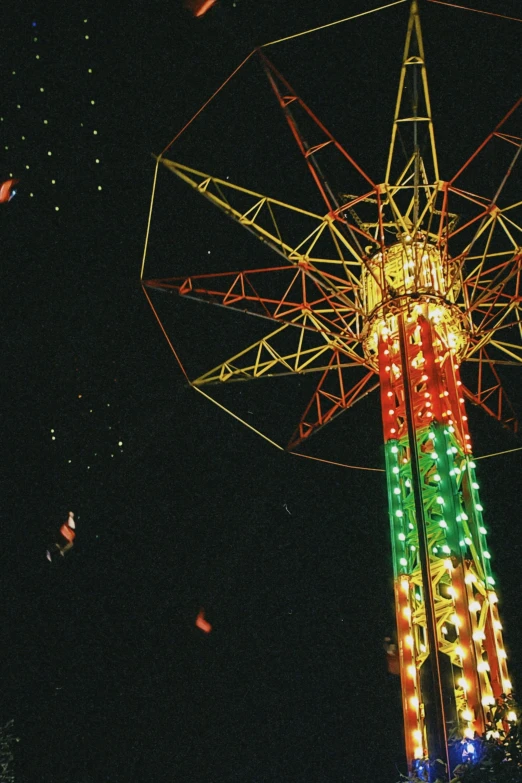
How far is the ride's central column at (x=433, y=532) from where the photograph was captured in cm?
1116

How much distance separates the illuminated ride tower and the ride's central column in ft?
0.06

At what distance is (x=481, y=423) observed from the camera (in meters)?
17.8

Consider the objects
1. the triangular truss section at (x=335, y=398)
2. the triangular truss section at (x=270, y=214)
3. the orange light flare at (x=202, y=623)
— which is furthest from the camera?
the orange light flare at (x=202, y=623)

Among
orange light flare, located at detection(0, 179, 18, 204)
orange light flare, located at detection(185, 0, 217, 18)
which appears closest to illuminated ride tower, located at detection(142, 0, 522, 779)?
orange light flare, located at detection(185, 0, 217, 18)

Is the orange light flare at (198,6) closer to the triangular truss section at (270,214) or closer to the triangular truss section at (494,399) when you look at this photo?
the triangular truss section at (270,214)

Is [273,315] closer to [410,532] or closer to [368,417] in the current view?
[410,532]

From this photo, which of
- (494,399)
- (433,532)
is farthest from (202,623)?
(433,532)

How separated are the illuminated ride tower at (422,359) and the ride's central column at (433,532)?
18mm

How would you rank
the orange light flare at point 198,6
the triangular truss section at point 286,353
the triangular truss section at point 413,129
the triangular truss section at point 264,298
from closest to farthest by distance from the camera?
the orange light flare at point 198,6 < the triangular truss section at point 413,129 < the triangular truss section at point 264,298 < the triangular truss section at point 286,353

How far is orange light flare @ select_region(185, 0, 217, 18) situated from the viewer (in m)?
11.6

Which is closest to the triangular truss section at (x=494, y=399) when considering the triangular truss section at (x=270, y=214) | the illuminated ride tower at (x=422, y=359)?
the illuminated ride tower at (x=422, y=359)

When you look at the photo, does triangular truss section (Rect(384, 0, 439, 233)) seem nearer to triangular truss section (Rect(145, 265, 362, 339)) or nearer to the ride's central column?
the ride's central column

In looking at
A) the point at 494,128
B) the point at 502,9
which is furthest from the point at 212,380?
the point at 502,9

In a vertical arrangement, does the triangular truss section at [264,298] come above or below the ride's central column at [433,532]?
above
